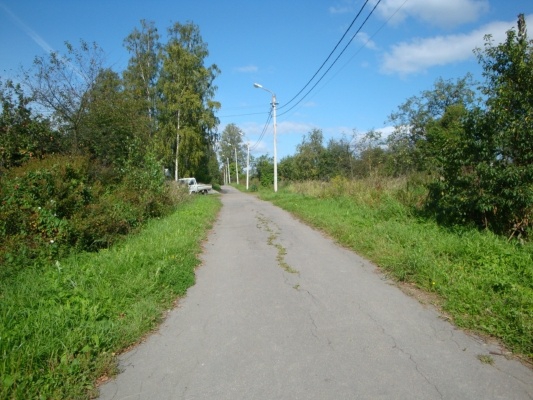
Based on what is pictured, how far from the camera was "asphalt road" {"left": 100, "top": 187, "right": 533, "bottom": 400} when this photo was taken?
114 inches

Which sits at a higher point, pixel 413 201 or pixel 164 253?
pixel 413 201

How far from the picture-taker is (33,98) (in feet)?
45.2

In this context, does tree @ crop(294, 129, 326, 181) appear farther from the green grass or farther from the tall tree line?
the green grass

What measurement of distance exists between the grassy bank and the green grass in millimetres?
3723

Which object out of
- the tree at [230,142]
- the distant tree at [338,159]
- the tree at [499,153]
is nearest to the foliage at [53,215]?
the tree at [499,153]

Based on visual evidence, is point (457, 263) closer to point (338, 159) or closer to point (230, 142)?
point (338, 159)

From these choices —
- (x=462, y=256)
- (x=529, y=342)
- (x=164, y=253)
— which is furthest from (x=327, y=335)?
(x=164, y=253)

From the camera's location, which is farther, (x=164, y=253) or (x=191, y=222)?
(x=191, y=222)

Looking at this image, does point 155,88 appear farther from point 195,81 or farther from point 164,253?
point 164,253

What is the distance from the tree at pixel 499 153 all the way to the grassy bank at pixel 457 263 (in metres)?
0.61

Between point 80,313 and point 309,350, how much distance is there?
2677mm

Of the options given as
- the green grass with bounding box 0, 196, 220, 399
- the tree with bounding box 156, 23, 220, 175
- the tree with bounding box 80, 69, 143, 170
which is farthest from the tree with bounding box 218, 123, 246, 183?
the green grass with bounding box 0, 196, 220, 399

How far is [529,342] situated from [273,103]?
82.4 ft

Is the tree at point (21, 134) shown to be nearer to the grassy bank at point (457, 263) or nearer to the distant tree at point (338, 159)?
the grassy bank at point (457, 263)
